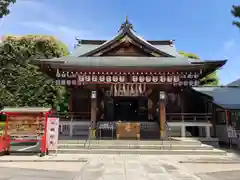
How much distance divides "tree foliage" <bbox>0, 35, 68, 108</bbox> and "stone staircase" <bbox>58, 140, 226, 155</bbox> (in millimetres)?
14620

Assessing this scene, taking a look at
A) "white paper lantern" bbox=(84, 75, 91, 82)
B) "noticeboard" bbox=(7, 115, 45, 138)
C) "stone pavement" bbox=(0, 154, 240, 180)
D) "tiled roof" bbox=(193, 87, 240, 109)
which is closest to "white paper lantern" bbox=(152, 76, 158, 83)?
"white paper lantern" bbox=(84, 75, 91, 82)

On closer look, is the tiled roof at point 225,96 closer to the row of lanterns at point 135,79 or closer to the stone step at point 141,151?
the row of lanterns at point 135,79

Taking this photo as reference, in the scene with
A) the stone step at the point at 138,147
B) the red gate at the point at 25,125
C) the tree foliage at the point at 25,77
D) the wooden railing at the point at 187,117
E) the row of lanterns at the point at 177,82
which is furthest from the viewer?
the tree foliage at the point at 25,77

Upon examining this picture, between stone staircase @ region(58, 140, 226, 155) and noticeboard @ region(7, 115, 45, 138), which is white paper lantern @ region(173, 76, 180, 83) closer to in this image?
stone staircase @ region(58, 140, 226, 155)

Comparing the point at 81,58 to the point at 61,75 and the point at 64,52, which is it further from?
the point at 64,52

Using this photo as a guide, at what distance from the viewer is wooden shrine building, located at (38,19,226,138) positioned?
13.3 m

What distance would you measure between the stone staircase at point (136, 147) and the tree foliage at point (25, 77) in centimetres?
1462

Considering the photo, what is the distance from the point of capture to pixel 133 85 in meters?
14.2

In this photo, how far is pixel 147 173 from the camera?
22.6ft

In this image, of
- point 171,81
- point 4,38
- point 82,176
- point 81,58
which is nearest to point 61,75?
point 81,58

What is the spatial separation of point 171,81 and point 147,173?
8066 mm

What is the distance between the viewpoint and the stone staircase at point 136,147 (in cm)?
1097

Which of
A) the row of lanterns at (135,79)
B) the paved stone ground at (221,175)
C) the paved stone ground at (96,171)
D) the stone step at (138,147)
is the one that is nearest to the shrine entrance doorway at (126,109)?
the row of lanterns at (135,79)

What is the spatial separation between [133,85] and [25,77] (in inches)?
656
